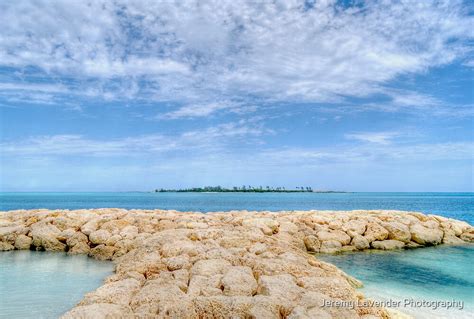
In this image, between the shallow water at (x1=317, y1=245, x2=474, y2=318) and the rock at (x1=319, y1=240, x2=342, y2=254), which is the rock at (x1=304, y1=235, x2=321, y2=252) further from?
the shallow water at (x1=317, y1=245, x2=474, y2=318)

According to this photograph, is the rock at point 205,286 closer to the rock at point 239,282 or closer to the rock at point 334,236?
the rock at point 239,282

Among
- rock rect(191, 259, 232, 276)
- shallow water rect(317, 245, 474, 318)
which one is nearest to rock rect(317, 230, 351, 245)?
shallow water rect(317, 245, 474, 318)

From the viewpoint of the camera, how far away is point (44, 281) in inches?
364

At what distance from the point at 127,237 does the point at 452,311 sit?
964 centimetres

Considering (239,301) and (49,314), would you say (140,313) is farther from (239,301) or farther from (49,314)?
(49,314)

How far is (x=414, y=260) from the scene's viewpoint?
13.2m

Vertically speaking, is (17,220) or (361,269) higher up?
(17,220)

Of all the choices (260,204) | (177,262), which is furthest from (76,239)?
(260,204)

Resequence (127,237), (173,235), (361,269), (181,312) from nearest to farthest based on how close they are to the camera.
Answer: (181,312), (173,235), (361,269), (127,237)

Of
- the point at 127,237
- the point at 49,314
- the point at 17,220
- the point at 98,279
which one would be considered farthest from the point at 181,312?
the point at 17,220

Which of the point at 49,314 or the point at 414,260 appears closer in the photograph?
the point at 49,314

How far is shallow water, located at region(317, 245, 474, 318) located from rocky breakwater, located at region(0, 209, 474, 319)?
81 centimetres

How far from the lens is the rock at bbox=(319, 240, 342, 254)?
13914 millimetres

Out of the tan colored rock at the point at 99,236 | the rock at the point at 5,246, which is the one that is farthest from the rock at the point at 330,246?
the rock at the point at 5,246
